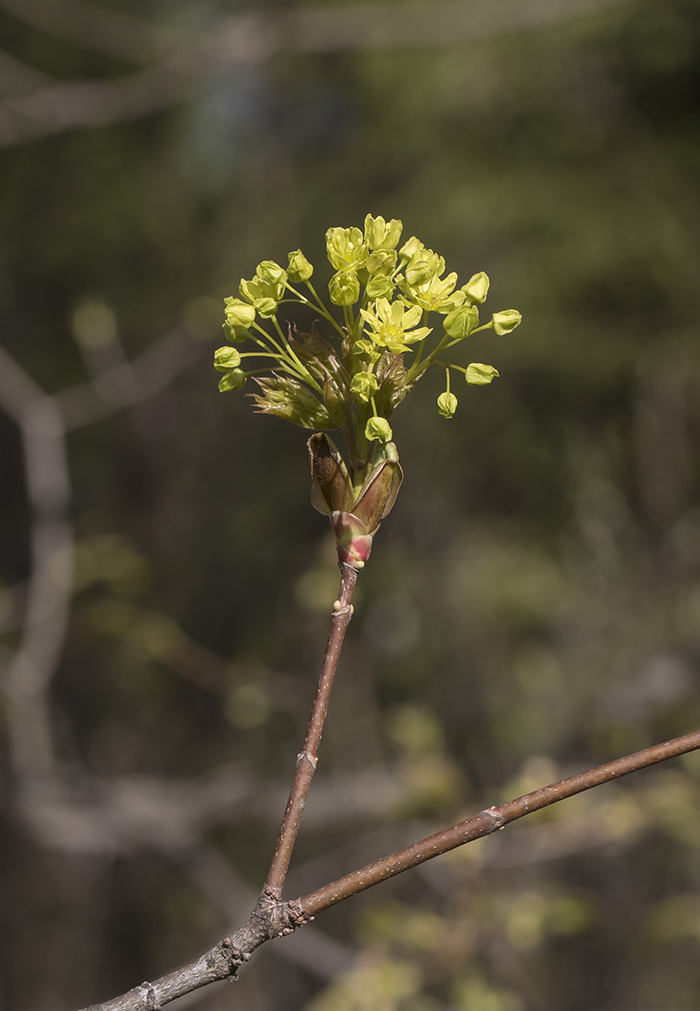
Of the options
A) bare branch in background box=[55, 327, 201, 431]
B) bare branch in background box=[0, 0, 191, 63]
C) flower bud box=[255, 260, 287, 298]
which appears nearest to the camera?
flower bud box=[255, 260, 287, 298]

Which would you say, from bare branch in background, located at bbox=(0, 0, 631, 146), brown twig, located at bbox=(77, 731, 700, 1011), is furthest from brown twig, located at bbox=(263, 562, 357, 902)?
bare branch in background, located at bbox=(0, 0, 631, 146)

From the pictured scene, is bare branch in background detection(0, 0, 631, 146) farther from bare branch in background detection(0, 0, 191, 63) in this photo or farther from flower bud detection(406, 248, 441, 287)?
flower bud detection(406, 248, 441, 287)

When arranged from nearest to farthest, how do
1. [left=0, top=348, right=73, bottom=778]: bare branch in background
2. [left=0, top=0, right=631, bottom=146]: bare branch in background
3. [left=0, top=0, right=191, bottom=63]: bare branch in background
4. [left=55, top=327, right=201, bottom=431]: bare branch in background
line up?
[left=0, top=348, right=73, bottom=778]: bare branch in background
[left=55, top=327, right=201, bottom=431]: bare branch in background
[left=0, top=0, right=631, bottom=146]: bare branch in background
[left=0, top=0, right=191, bottom=63]: bare branch in background

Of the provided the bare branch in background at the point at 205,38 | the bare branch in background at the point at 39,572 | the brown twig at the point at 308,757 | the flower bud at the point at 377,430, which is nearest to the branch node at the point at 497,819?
the brown twig at the point at 308,757

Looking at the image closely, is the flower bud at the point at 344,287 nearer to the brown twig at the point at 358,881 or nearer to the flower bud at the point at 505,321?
the flower bud at the point at 505,321

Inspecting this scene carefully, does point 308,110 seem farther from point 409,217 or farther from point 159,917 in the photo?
point 159,917

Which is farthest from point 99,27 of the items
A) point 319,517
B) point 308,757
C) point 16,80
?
point 308,757

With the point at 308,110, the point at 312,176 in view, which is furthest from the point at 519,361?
the point at 308,110
